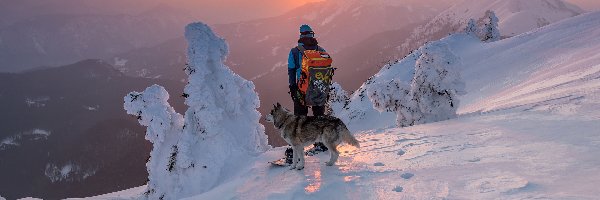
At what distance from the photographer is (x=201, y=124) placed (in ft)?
71.2

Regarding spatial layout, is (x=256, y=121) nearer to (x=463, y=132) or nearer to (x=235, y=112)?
(x=235, y=112)

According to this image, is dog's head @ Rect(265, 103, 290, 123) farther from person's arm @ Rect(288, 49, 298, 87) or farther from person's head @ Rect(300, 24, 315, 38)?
person's head @ Rect(300, 24, 315, 38)

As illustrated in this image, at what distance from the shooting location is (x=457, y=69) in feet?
63.5

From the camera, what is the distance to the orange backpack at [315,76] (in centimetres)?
807

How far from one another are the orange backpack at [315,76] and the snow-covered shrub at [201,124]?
1230cm

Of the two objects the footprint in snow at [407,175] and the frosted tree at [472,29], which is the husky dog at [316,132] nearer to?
the footprint in snow at [407,175]

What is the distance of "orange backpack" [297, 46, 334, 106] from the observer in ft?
26.5

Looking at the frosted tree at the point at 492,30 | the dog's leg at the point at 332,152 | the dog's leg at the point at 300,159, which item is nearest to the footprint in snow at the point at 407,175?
the dog's leg at the point at 332,152

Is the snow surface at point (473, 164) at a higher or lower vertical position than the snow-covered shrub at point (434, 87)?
lower

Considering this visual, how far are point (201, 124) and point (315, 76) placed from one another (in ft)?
48.2

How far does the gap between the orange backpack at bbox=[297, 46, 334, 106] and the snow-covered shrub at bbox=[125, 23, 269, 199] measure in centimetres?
1230

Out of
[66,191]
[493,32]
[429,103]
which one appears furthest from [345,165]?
[66,191]

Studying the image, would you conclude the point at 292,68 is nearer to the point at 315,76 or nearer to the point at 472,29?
the point at 315,76

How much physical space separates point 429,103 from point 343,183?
1451cm
